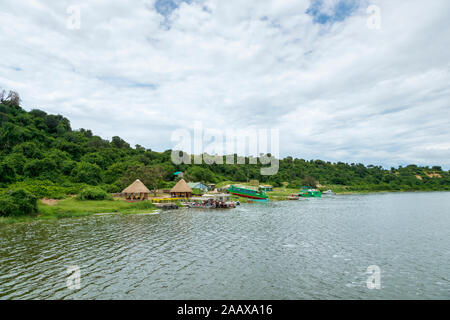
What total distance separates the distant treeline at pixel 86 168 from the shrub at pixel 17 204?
10.6 meters

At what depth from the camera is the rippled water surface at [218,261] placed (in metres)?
15.1

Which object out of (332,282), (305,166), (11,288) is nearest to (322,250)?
(332,282)

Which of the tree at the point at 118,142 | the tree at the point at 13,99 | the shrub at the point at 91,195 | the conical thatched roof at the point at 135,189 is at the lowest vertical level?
the shrub at the point at 91,195

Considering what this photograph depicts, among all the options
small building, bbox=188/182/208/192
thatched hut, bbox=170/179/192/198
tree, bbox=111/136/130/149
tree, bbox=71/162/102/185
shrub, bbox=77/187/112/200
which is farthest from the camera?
tree, bbox=111/136/130/149

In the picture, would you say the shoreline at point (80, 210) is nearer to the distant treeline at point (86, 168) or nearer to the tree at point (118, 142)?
the distant treeline at point (86, 168)

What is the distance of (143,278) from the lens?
16859mm

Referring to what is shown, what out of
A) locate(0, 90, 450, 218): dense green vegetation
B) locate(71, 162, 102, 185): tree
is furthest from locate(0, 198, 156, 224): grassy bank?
locate(71, 162, 102, 185): tree

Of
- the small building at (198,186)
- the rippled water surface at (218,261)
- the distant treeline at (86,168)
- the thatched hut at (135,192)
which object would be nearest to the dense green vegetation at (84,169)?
the distant treeline at (86,168)

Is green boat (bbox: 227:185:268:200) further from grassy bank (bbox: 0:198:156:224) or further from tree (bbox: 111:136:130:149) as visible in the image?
tree (bbox: 111:136:130:149)

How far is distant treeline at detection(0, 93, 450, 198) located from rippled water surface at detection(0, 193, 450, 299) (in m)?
29.9

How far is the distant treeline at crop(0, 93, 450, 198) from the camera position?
61438mm
